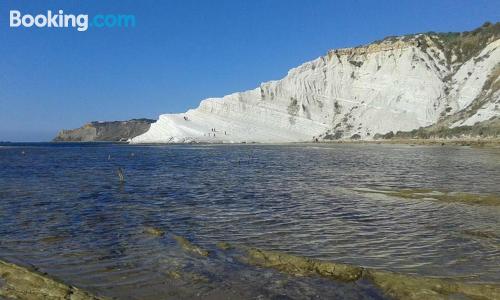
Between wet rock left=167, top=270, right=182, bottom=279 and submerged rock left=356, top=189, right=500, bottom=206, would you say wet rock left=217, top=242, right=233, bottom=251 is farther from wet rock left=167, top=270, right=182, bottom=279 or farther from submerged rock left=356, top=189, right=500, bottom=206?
submerged rock left=356, top=189, right=500, bottom=206

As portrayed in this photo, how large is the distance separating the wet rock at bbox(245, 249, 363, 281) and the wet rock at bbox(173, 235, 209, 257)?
3.49ft

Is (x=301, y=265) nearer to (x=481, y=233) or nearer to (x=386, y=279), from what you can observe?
(x=386, y=279)

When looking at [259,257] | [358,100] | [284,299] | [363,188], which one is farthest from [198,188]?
[358,100]

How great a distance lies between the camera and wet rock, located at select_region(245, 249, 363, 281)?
27.3ft

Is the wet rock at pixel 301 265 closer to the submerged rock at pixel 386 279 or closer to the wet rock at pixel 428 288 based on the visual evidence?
the submerged rock at pixel 386 279

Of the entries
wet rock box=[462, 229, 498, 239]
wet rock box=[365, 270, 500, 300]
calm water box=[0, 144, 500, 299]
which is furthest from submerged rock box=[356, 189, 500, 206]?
wet rock box=[365, 270, 500, 300]

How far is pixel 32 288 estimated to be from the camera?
7.58 metres

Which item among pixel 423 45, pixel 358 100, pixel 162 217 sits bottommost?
pixel 162 217

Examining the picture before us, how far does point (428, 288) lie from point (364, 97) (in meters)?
110

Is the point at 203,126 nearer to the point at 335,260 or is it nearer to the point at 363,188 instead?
the point at 363,188

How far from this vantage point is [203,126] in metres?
122

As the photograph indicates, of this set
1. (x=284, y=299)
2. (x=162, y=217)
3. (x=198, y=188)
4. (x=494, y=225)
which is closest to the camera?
(x=284, y=299)

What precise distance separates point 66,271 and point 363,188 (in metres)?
15.5

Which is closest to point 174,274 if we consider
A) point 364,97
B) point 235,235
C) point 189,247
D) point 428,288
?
point 189,247
